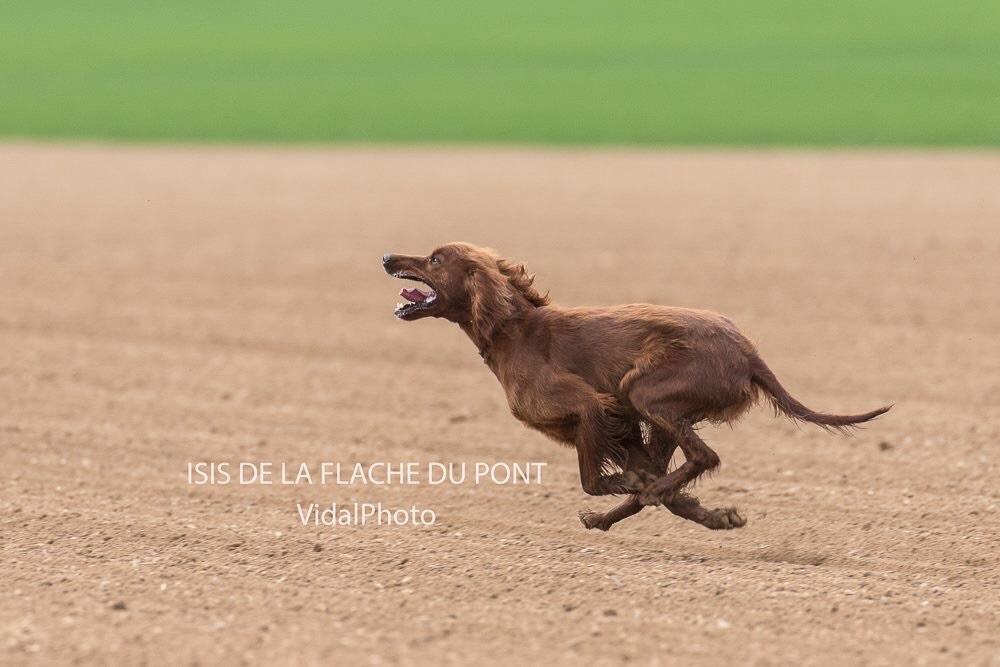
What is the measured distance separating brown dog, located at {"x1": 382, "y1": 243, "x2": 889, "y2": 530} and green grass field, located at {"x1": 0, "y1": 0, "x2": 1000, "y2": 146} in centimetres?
1699

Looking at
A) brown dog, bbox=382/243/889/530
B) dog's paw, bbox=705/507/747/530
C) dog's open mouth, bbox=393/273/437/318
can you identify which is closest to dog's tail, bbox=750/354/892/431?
brown dog, bbox=382/243/889/530

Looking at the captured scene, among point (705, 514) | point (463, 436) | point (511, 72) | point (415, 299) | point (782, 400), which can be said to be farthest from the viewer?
point (511, 72)

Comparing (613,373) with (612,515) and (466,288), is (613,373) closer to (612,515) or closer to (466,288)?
(612,515)

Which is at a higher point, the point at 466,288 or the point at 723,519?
the point at 466,288

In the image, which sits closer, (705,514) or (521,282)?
(705,514)

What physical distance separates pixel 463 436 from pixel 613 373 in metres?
2.85

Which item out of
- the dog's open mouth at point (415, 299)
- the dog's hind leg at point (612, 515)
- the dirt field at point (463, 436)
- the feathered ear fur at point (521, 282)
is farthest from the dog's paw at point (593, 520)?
the dog's open mouth at point (415, 299)

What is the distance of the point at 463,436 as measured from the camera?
360 inches

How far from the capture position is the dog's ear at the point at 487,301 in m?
6.61

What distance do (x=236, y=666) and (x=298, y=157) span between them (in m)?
18.3

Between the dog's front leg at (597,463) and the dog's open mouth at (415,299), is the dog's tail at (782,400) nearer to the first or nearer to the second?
the dog's front leg at (597,463)

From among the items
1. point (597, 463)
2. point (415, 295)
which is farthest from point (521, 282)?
point (597, 463)

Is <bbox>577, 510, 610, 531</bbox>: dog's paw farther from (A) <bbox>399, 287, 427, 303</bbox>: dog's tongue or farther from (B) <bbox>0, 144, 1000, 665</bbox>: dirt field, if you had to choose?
(A) <bbox>399, 287, 427, 303</bbox>: dog's tongue

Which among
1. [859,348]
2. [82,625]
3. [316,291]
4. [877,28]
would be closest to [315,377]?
[316,291]
